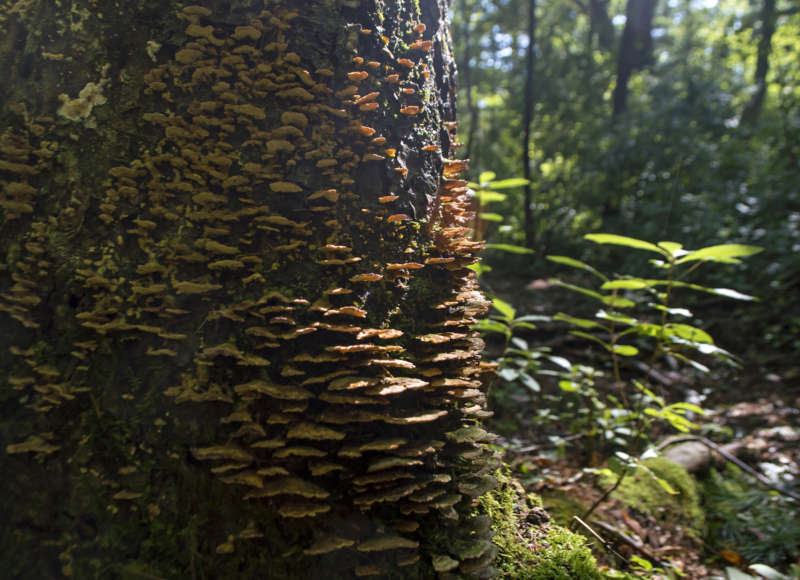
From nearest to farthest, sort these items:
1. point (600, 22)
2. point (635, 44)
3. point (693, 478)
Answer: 1. point (693, 478)
2. point (635, 44)
3. point (600, 22)

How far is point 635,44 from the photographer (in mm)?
11172

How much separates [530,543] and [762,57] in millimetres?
15600

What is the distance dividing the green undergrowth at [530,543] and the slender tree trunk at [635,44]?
435 inches

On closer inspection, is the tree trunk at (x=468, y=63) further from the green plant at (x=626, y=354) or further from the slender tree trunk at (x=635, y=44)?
the green plant at (x=626, y=354)

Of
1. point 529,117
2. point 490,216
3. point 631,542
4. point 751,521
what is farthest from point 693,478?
point 529,117

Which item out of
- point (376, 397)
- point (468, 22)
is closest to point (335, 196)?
point (376, 397)

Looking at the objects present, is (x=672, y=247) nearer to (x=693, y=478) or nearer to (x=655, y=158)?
(x=693, y=478)

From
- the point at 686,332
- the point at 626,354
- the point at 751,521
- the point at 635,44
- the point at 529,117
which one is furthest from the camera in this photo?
the point at 635,44

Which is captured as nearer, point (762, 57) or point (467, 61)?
point (762, 57)

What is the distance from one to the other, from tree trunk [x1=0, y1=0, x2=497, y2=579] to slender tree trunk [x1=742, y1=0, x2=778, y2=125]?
444 inches

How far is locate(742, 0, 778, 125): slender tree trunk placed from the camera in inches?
423

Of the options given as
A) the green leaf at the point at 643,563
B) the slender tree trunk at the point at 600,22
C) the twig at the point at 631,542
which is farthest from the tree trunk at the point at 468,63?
the green leaf at the point at 643,563

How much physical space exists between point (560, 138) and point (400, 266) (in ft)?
33.9

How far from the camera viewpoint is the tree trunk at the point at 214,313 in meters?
1.64
